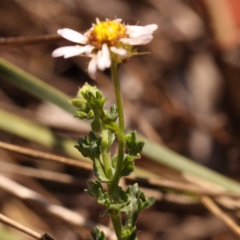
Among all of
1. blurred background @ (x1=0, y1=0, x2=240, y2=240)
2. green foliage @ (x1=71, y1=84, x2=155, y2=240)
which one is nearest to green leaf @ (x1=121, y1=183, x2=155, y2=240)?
green foliage @ (x1=71, y1=84, x2=155, y2=240)

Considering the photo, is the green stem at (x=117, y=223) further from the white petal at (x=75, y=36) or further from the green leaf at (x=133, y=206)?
the white petal at (x=75, y=36)

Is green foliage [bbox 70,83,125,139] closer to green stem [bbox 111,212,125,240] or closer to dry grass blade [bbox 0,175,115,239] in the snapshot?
green stem [bbox 111,212,125,240]

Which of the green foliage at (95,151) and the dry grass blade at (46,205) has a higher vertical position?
the dry grass blade at (46,205)

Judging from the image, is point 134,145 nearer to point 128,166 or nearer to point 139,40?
point 128,166

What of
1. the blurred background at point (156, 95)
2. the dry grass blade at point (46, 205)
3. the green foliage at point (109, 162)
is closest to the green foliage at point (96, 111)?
the green foliage at point (109, 162)

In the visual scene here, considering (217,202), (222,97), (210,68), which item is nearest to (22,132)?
(217,202)

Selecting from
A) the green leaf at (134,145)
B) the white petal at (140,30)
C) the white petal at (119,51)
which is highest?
the white petal at (140,30)

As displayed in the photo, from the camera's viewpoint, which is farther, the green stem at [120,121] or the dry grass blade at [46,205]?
the dry grass blade at [46,205]
